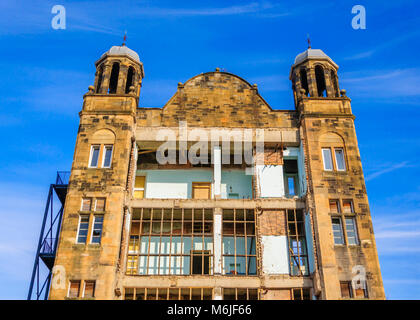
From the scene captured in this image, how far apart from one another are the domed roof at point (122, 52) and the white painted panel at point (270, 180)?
1372cm

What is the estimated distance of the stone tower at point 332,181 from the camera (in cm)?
2605

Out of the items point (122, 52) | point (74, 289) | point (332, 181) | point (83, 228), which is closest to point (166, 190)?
point (83, 228)

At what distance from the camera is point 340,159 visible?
30.5 meters

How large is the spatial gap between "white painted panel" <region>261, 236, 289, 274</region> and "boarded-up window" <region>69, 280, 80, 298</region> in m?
11.6

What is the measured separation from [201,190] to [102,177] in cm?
826

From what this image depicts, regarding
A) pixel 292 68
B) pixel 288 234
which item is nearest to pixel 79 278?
pixel 288 234

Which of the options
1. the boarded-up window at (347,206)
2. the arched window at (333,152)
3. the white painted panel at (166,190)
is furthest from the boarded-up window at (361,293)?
the white painted panel at (166,190)

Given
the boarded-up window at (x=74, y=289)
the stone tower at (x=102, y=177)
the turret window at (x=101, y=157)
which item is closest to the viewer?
the boarded-up window at (x=74, y=289)

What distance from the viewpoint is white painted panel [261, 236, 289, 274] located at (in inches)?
1089

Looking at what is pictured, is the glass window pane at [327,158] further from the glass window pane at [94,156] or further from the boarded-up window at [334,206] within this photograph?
the glass window pane at [94,156]
